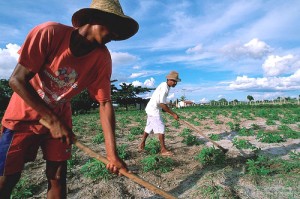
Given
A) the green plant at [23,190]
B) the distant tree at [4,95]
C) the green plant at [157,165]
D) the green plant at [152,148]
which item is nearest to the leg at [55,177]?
the green plant at [23,190]

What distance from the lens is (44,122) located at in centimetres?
232

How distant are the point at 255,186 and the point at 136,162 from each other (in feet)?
7.24

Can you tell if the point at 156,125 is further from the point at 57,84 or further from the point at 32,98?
the point at 32,98

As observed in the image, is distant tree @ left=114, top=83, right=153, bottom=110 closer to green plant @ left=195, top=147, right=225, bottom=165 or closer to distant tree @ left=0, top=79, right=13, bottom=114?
distant tree @ left=0, top=79, right=13, bottom=114

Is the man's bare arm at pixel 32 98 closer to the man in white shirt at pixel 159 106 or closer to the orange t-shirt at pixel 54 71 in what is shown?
the orange t-shirt at pixel 54 71

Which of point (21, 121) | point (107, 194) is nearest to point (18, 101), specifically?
point (21, 121)

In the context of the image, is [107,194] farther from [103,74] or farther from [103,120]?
[103,74]

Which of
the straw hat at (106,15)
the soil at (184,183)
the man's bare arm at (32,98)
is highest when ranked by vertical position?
the straw hat at (106,15)

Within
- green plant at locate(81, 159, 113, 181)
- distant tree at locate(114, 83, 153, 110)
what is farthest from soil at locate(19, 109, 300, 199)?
distant tree at locate(114, 83, 153, 110)

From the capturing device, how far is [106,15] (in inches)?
93.7

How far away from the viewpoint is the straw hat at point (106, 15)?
2.33 m

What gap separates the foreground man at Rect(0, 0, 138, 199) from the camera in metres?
2.19

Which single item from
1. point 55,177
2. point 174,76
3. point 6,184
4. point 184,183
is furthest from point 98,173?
point 174,76

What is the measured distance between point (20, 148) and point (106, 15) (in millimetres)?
1322
